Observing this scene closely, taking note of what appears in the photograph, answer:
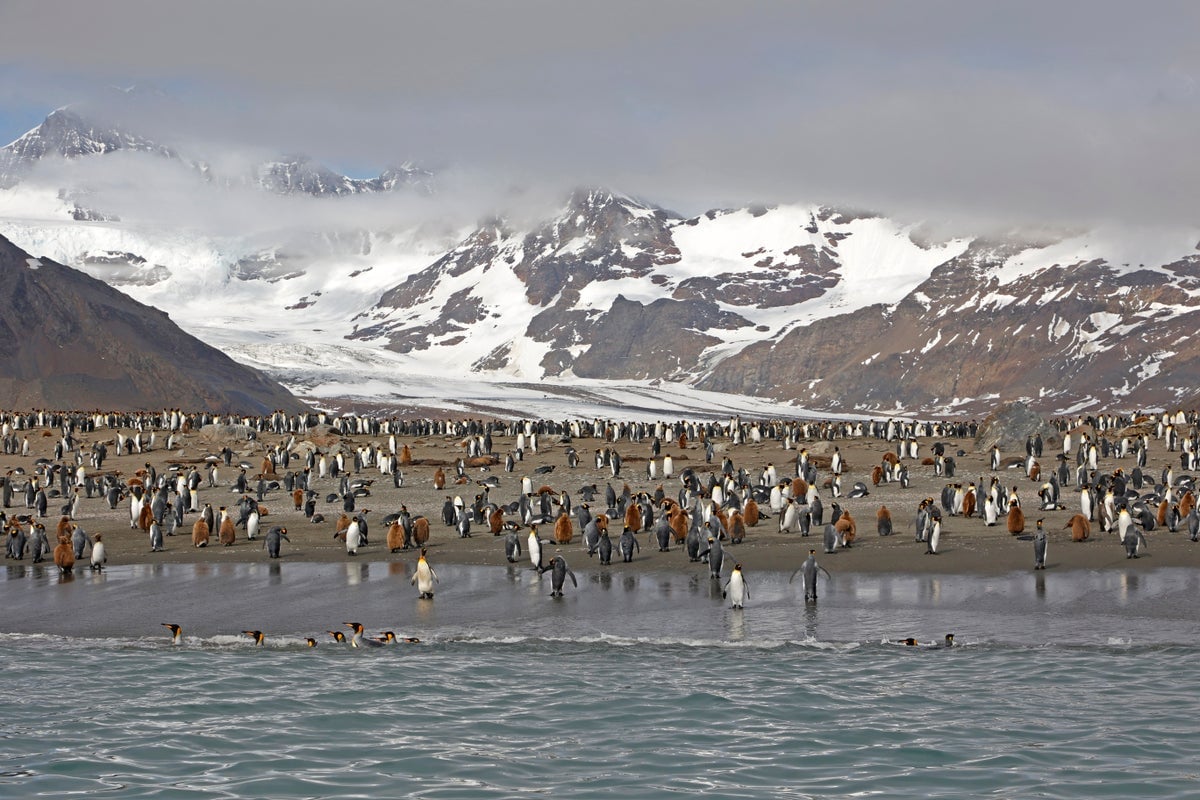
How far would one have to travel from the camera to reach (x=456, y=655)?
61.4ft

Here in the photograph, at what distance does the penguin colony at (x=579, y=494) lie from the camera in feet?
87.7

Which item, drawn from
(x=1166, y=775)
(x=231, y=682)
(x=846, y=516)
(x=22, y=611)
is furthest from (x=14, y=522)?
(x=1166, y=775)

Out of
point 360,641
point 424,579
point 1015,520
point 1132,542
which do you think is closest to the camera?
point 360,641

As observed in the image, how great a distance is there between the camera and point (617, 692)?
16625 mm

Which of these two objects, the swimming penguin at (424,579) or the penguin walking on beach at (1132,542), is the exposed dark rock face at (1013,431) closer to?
the penguin walking on beach at (1132,542)

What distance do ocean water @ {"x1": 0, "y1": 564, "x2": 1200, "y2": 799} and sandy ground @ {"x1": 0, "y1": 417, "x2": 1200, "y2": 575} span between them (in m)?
1.69

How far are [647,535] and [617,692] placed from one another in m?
12.2

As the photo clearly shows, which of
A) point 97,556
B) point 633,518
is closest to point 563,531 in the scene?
point 633,518

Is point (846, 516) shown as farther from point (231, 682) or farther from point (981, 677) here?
point (231, 682)

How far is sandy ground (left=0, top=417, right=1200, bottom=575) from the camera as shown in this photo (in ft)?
82.7

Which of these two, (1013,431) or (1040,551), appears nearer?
(1040,551)

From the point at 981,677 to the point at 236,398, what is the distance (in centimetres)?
11660

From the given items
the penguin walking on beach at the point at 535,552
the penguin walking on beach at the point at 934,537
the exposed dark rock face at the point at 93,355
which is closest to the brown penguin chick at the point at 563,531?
the penguin walking on beach at the point at 535,552

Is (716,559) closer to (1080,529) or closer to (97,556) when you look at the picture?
(1080,529)
